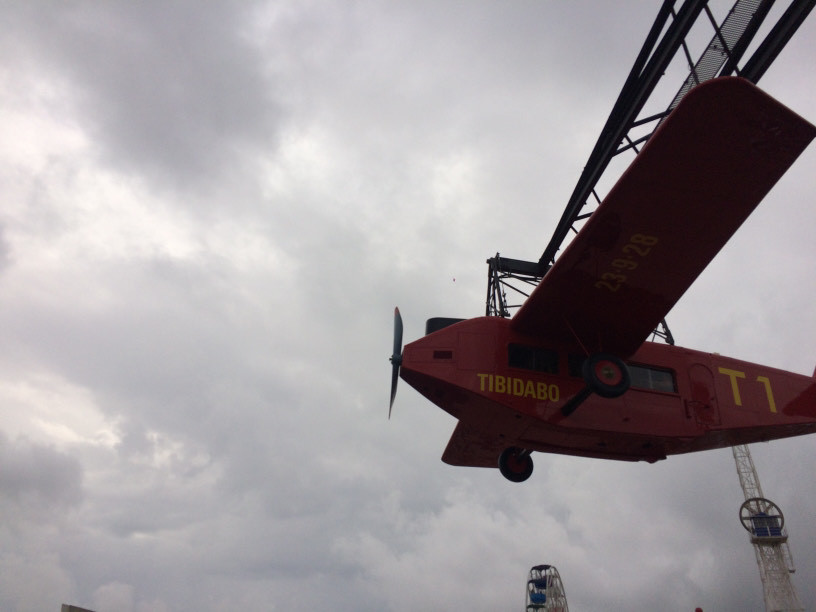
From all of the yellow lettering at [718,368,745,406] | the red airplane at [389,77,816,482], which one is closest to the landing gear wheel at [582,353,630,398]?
the red airplane at [389,77,816,482]

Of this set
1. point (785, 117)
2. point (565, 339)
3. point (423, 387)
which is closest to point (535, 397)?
point (565, 339)

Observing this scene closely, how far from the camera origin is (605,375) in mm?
10703

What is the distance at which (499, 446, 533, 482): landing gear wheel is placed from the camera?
15.0 metres

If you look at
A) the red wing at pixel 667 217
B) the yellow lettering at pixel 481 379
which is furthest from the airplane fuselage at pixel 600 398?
the red wing at pixel 667 217

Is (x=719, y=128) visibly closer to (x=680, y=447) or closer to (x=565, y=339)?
(x=565, y=339)

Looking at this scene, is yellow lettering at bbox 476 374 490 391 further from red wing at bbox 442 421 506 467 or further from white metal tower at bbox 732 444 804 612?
white metal tower at bbox 732 444 804 612

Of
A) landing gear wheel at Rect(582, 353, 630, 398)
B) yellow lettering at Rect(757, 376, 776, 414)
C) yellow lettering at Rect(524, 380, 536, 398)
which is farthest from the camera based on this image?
yellow lettering at Rect(757, 376, 776, 414)

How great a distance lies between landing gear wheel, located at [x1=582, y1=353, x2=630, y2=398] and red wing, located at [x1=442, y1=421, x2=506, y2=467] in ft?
12.1

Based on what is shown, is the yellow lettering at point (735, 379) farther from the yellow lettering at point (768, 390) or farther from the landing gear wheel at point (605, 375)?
the landing gear wheel at point (605, 375)

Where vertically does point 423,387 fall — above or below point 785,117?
below

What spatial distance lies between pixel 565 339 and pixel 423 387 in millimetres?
3389

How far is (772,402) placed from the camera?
13.4 m

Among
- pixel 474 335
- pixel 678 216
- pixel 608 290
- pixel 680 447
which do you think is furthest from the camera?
pixel 680 447

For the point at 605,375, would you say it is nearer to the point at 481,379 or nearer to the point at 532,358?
the point at 532,358
